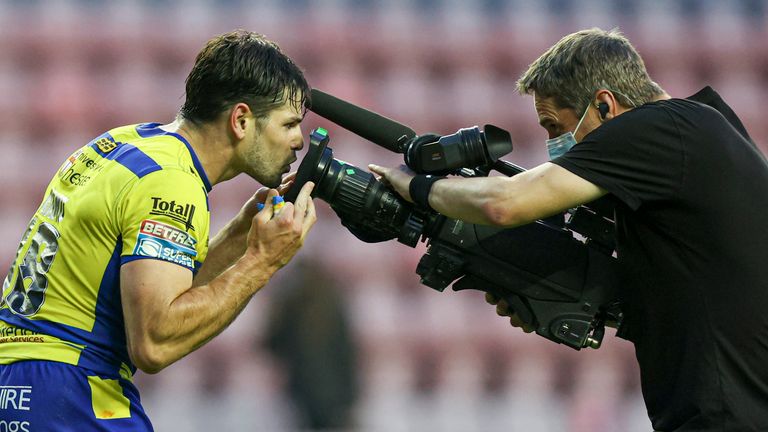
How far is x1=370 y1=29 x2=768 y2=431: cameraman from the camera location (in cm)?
312

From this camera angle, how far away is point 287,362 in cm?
669

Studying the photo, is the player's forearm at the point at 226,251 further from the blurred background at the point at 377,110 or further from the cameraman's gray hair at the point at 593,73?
the blurred background at the point at 377,110

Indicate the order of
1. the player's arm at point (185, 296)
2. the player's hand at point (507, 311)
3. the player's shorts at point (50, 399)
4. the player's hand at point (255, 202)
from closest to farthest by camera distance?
the player's arm at point (185, 296) → the player's shorts at point (50, 399) → the player's hand at point (507, 311) → the player's hand at point (255, 202)

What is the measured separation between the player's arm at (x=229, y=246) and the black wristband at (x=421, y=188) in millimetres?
487

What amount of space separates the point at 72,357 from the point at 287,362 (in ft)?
12.1

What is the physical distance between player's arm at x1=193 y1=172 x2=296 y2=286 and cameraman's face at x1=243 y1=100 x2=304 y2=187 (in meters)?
0.28

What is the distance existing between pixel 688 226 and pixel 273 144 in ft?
3.85

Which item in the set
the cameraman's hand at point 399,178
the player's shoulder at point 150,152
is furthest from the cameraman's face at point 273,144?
the cameraman's hand at point 399,178

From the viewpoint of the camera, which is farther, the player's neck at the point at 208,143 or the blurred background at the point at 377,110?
the blurred background at the point at 377,110

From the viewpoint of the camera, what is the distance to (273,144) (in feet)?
11.0

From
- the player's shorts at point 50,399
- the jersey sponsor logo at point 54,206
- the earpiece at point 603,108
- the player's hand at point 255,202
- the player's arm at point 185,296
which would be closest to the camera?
the player's arm at point 185,296

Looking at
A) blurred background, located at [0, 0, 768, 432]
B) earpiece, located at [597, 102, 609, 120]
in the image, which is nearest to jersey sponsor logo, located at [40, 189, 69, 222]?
earpiece, located at [597, 102, 609, 120]

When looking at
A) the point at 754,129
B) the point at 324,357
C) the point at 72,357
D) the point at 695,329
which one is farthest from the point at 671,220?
the point at 754,129

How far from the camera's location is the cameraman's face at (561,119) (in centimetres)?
344
